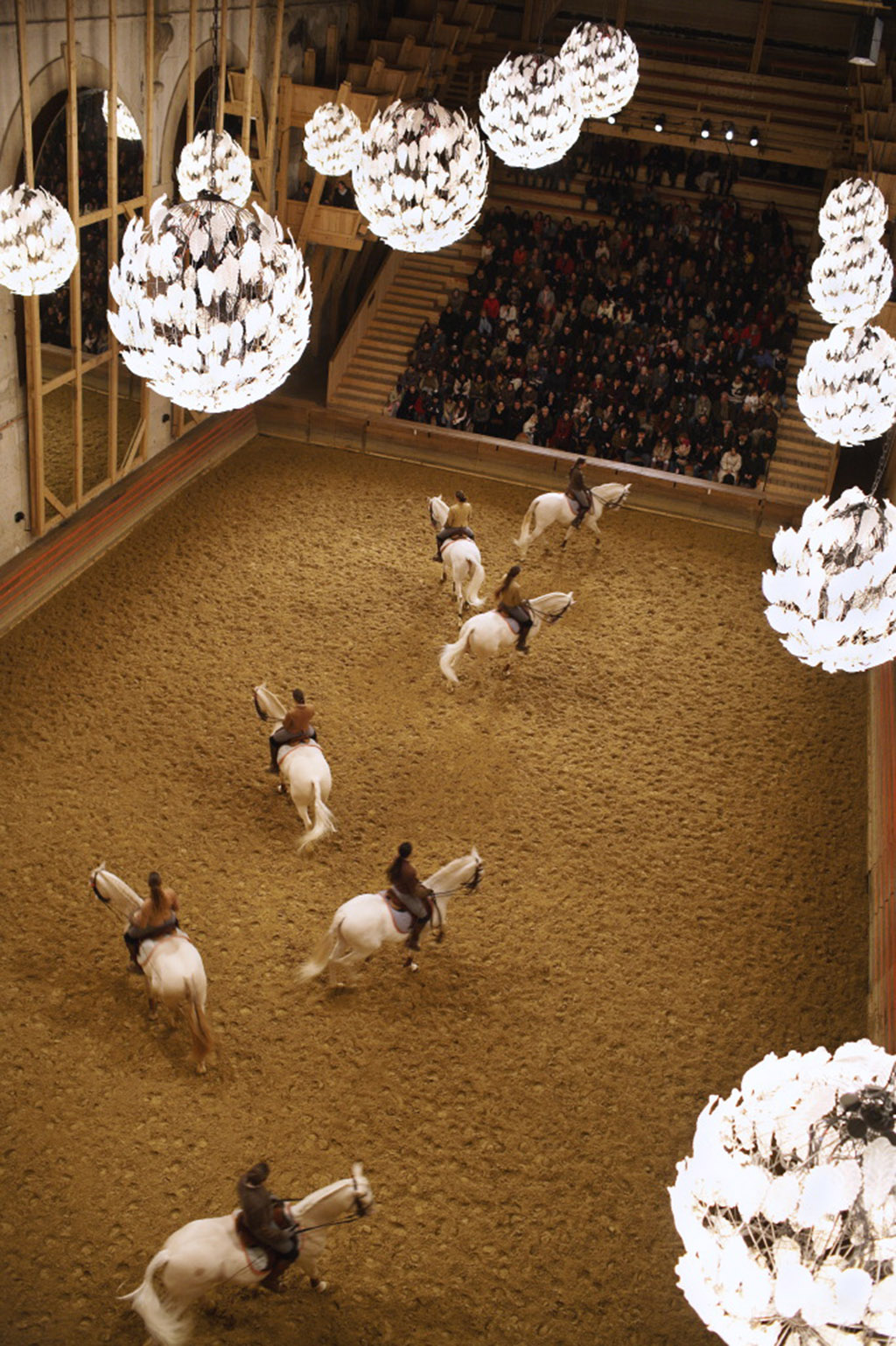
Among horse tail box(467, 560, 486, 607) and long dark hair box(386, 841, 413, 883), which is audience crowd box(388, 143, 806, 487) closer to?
horse tail box(467, 560, 486, 607)

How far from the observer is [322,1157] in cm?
849

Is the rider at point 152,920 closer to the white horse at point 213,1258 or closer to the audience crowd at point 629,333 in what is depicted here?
the white horse at point 213,1258

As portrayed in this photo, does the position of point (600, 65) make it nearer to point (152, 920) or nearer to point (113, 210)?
point (113, 210)

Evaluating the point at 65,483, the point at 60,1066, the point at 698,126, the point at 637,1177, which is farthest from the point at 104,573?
the point at 698,126

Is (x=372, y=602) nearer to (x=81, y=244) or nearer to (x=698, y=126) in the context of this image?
(x=81, y=244)

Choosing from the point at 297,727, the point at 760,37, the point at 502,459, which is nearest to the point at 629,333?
the point at 502,459

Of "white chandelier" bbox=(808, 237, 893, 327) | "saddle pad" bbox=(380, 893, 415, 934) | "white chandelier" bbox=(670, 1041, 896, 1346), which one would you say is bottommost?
"saddle pad" bbox=(380, 893, 415, 934)

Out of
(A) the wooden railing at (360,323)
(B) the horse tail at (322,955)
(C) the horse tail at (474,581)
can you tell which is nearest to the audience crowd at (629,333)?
(A) the wooden railing at (360,323)

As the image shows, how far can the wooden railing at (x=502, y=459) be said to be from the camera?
1873cm

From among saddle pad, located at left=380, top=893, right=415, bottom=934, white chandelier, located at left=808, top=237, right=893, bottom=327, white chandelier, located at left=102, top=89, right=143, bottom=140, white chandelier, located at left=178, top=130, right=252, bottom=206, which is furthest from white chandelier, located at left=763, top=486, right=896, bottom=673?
white chandelier, located at left=102, top=89, right=143, bottom=140

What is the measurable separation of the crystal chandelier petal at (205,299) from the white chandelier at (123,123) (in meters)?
9.56

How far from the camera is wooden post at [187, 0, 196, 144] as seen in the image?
14148mm

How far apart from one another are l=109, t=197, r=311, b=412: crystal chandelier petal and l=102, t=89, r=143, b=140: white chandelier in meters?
9.56

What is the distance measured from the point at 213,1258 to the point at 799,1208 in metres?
4.57
